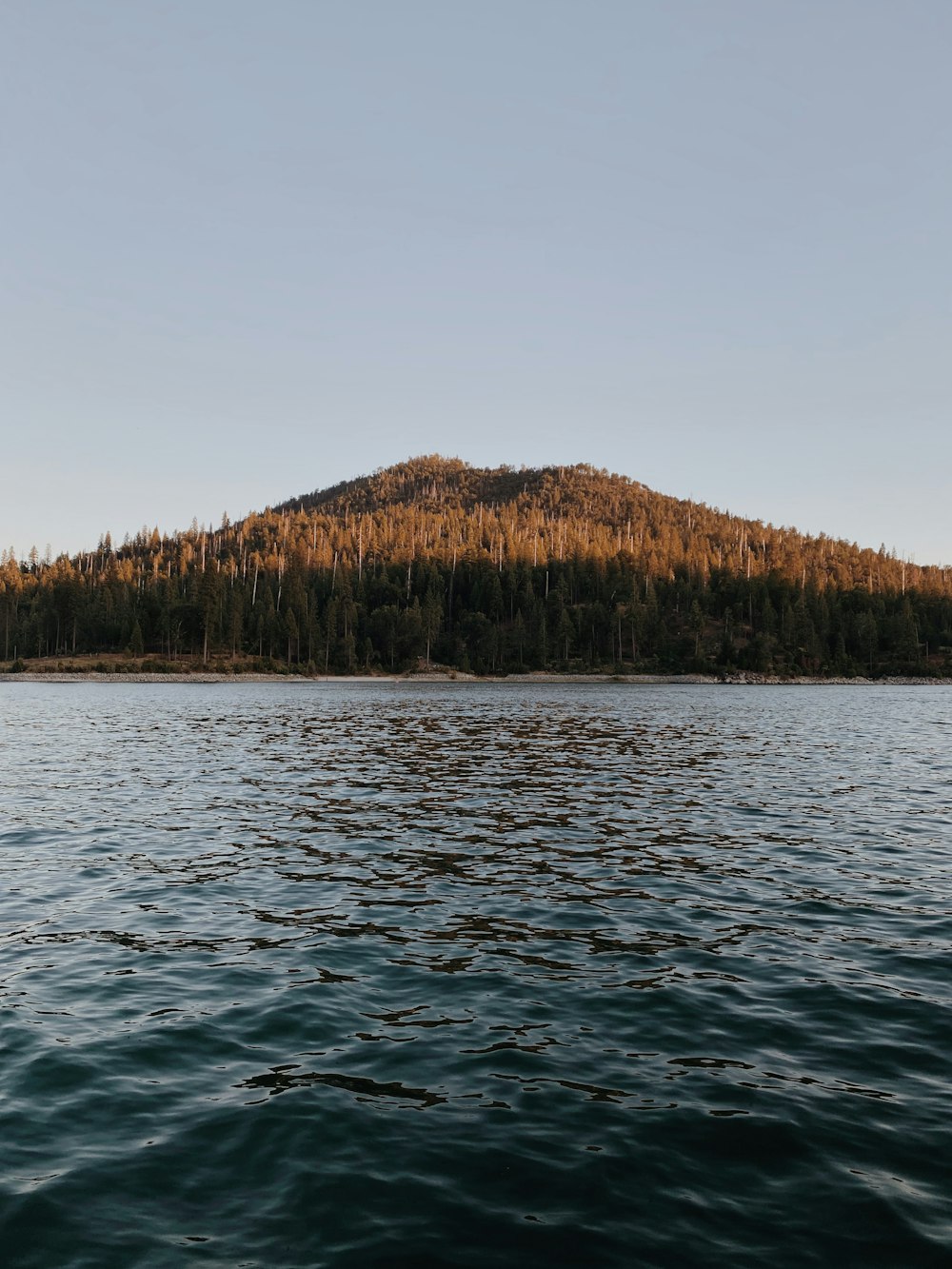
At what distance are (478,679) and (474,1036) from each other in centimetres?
16492

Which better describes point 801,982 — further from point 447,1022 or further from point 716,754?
point 716,754

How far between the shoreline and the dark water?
131 m

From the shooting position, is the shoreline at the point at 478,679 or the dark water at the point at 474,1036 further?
the shoreline at the point at 478,679

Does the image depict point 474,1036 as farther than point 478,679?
No

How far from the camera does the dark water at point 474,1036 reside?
787 centimetres

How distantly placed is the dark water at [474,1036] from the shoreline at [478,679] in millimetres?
131469

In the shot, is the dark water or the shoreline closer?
the dark water

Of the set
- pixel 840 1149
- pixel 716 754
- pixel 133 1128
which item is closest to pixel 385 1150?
pixel 133 1128

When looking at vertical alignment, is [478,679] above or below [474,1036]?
above

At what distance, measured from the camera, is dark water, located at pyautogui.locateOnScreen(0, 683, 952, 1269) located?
25.8 ft

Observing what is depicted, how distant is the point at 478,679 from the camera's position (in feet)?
579

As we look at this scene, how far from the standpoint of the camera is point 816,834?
2517 centimetres

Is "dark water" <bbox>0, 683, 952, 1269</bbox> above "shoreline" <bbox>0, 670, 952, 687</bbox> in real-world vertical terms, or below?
below

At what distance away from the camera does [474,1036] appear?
38.1 ft
